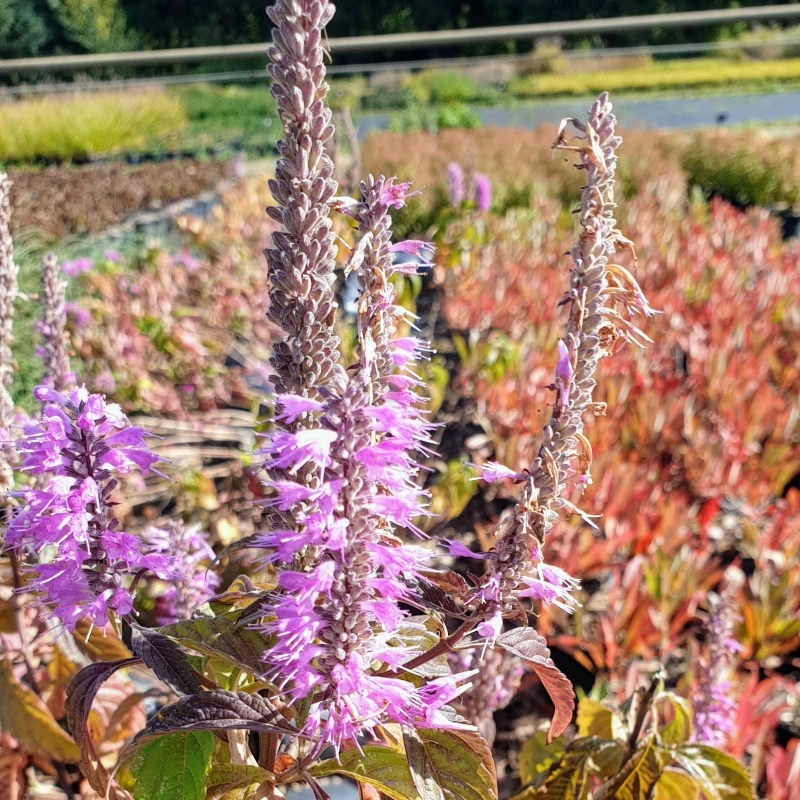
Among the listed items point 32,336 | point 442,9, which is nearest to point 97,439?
point 32,336

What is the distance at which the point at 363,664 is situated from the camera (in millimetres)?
447

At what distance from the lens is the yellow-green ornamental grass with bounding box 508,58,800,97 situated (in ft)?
44.2

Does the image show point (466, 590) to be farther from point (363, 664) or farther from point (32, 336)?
point (32, 336)

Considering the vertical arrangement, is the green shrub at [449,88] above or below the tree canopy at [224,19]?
below

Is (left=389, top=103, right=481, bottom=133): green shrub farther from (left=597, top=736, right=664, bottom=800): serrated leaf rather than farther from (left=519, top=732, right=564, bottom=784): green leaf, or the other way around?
(left=597, top=736, right=664, bottom=800): serrated leaf

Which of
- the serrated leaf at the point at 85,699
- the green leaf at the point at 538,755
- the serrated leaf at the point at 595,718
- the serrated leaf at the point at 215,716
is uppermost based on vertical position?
the serrated leaf at the point at 215,716

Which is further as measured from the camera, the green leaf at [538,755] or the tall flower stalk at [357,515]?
the green leaf at [538,755]

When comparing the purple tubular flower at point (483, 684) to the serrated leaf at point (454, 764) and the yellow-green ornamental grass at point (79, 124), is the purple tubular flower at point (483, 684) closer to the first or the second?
the serrated leaf at point (454, 764)

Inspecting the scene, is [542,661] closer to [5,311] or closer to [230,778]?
[230,778]

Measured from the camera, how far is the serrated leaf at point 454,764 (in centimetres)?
50

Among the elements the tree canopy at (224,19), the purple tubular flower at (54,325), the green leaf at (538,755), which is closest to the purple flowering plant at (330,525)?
the purple tubular flower at (54,325)

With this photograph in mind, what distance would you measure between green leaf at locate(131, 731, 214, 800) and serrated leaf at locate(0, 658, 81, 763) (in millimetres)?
236

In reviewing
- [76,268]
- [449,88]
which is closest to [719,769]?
[76,268]

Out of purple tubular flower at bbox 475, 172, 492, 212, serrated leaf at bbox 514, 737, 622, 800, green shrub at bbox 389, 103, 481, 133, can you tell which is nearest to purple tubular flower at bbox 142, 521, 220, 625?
serrated leaf at bbox 514, 737, 622, 800
